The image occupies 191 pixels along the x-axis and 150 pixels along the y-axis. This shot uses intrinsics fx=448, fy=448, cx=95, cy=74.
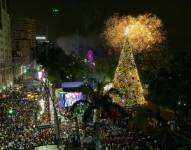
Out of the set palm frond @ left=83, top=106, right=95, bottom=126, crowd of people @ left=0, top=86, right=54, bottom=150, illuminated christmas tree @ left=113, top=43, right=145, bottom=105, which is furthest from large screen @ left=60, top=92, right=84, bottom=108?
palm frond @ left=83, top=106, right=95, bottom=126

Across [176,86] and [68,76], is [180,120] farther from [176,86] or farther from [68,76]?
[68,76]

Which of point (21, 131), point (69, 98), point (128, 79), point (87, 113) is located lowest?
point (21, 131)

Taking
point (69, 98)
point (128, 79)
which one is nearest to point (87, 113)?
point (128, 79)

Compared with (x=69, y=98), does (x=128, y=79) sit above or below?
above

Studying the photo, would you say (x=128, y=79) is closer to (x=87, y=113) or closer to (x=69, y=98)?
(x=69, y=98)

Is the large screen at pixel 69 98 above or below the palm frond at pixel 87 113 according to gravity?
below

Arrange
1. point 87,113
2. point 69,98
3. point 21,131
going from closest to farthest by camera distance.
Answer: point 87,113 → point 21,131 → point 69,98

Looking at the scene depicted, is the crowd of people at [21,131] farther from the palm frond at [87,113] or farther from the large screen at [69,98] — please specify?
the palm frond at [87,113]

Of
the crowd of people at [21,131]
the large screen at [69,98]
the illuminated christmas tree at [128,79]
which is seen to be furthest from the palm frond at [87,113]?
the large screen at [69,98]

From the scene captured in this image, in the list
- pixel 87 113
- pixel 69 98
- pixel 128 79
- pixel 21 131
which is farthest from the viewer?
pixel 69 98

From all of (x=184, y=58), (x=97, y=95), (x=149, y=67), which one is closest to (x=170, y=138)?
(x=97, y=95)

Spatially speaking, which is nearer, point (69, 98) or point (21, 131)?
point (21, 131)

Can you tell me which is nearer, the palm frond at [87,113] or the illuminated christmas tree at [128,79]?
the palm frond at [87,113]

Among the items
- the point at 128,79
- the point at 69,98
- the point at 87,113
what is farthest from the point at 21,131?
the point at 69,98
